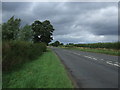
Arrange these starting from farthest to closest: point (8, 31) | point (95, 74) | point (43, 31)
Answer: point (43, 31) < point (8, 31) < point (95, 74)

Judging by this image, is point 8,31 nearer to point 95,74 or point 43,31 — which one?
point 95,74

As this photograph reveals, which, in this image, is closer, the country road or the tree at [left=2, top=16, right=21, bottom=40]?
the country road

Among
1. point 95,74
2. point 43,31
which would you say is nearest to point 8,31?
point 95,74

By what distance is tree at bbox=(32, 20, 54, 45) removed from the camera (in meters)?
46.0

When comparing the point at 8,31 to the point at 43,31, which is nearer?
the point at 8,31

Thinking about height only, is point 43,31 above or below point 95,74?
above

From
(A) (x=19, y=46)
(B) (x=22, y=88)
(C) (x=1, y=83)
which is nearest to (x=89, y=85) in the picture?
(B) (x=22, y=88)

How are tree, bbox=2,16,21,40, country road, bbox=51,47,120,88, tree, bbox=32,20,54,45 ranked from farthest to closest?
tree, bbox=32,20,54,45 < tree, bbox=2,16,21,40 < country road, bbox=51,47,120,88

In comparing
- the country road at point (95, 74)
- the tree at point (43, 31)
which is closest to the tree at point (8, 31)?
the country road at point (95, 74)

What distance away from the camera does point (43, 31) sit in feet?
150

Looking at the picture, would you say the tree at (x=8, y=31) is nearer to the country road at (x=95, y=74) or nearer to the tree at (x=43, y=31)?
the country road at (x=95, y=74)

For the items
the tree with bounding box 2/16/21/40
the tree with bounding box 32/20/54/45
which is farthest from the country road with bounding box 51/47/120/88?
the tree with bounding box 32/20/54/45

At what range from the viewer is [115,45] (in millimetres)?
36406

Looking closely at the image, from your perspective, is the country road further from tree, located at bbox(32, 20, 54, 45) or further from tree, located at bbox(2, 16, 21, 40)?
tree, located at bbox(32, 20, 54, 45)
